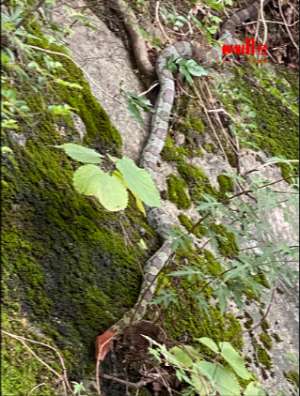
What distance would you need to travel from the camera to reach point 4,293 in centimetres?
177

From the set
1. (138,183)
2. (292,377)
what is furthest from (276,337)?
(138,183)

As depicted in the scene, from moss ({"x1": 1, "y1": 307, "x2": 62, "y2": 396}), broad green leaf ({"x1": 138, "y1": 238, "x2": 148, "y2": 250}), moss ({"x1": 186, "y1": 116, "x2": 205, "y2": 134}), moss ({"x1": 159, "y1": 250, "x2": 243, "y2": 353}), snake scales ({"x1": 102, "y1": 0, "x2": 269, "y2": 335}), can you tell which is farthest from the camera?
moss ({"x1": 186, "y1": 116, "x2": 205, "y2": 134})

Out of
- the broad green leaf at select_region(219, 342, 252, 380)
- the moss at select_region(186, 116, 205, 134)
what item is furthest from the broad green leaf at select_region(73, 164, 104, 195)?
the moss at select_region(186, 116, 205, 134)

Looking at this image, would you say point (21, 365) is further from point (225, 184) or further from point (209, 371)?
point (225, 184)

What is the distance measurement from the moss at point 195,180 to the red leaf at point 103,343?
1149mm

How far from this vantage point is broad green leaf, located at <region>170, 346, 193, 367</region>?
2.05 m

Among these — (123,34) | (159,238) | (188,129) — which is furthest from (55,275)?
(123,34)

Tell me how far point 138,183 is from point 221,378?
71 centimetres

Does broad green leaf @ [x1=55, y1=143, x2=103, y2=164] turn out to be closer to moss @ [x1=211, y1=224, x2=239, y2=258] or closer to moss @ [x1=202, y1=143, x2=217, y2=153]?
moss @ [x1=211, y1=224, x2=239, y2=258]

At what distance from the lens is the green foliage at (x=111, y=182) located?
1.73 meters

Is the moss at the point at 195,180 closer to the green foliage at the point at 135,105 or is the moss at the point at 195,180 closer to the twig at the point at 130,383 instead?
the green foliage at the point at 135,105

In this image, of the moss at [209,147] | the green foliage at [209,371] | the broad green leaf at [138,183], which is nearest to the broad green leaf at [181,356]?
the green foliage at [209,371]

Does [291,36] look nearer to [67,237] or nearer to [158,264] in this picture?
[158,264]

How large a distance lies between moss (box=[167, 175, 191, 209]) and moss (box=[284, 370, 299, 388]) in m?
0.87
